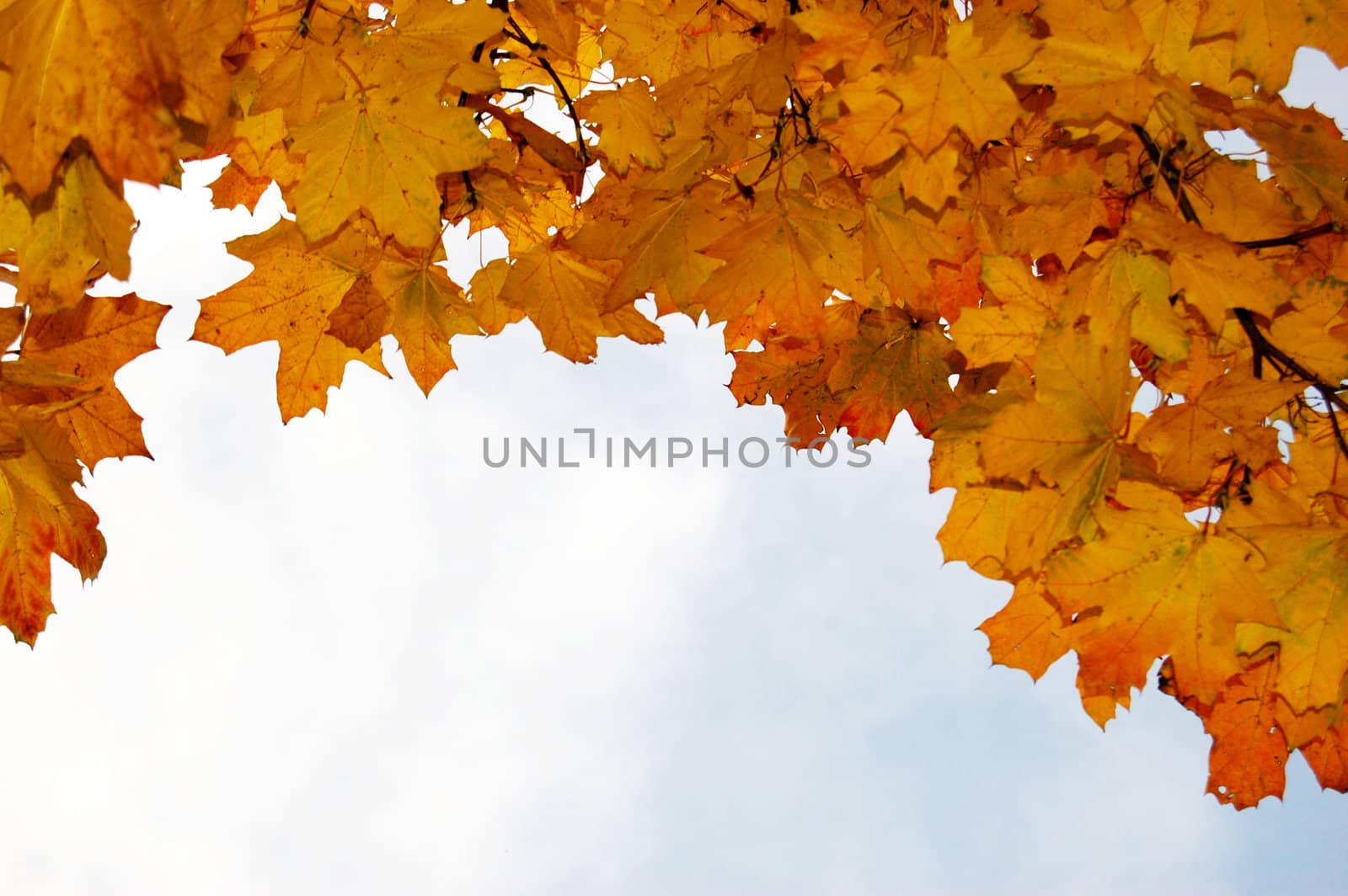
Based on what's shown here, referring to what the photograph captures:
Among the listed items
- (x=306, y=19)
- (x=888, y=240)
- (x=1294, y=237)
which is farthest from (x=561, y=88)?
(x=1294, y=237)

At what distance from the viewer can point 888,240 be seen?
212 centimetres

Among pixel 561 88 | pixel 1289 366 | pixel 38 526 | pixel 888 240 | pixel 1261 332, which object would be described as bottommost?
pixel 38 526

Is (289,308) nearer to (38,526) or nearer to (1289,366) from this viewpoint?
(38,526)

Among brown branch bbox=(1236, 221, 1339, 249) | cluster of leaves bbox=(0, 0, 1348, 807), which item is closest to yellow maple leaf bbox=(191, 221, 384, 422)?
cluster of leaves bbox=(0, 0, 1348, 807)

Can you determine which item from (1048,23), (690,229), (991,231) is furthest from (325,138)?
(991,231)

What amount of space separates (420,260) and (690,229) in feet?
2.09

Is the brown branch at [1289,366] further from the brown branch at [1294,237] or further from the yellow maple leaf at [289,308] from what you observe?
the yellow maple leaf at [289,308]

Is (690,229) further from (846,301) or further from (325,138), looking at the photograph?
(846,301)

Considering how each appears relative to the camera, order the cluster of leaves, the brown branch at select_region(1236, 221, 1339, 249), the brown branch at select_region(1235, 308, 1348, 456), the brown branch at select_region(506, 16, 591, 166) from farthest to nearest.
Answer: the brown branch at select_region(506, 16, 591, 166) → the brown branch at select_region(1236, 221, 1339, 249) → the brown branch at select_region(1235, 308, 1348, 456) → the cluster of leaves

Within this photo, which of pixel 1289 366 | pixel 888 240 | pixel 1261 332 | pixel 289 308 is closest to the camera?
pixel 1289 366

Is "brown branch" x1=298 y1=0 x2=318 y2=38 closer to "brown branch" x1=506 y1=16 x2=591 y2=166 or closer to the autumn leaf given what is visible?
"brown branch" x1=506 y1=16 x2=591 y2=166

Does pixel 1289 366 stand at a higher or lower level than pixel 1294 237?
lower

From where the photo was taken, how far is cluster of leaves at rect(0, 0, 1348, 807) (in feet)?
4.99

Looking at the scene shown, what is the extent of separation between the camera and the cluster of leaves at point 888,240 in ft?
4.99
